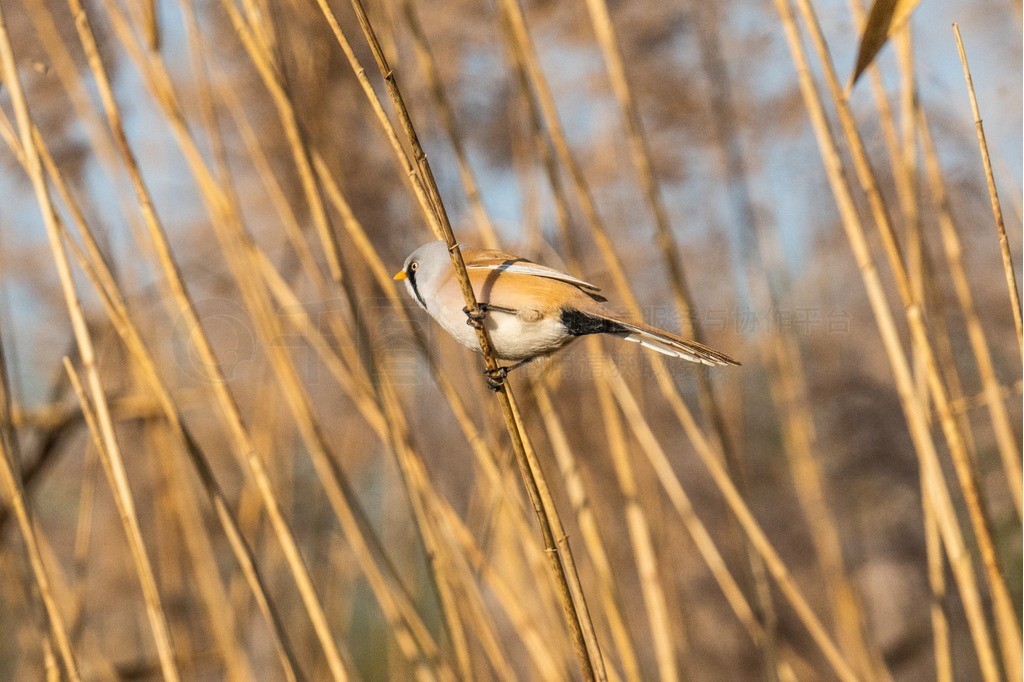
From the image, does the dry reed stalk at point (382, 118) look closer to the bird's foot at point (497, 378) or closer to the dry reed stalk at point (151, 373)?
the bird's foot at point (497, 378)

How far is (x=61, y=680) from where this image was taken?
88 cm

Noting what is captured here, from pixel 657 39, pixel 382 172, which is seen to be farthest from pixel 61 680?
pixel 657 39

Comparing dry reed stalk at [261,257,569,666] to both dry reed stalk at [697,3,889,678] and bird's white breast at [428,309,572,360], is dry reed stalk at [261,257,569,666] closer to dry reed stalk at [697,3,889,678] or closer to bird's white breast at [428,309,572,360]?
bird's white breast at [428,309,572,360]

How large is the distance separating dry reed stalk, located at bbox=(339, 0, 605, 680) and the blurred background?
0.04 meters

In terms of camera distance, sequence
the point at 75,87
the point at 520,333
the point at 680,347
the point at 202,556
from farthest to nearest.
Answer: the point at 202,556 → the point at 75,87 → the point at 520,333 → the point at 680,347

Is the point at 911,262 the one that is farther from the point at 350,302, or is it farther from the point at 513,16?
the point at 350,302

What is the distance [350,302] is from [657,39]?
132 cm

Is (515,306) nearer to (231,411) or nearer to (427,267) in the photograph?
(427,267)

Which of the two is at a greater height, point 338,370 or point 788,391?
point 338,370

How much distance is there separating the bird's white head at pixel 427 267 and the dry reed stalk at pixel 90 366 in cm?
36

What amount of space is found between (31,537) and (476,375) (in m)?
0.63

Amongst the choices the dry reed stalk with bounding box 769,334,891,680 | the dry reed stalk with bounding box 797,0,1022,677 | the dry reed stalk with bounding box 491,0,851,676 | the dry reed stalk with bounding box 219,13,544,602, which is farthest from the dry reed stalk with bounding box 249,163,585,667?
the dry reed stalk with bounding box 769,334,891,680

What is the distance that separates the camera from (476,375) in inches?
48.0

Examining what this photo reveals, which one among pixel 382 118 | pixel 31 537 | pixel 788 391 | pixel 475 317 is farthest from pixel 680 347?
pixel 788 391
